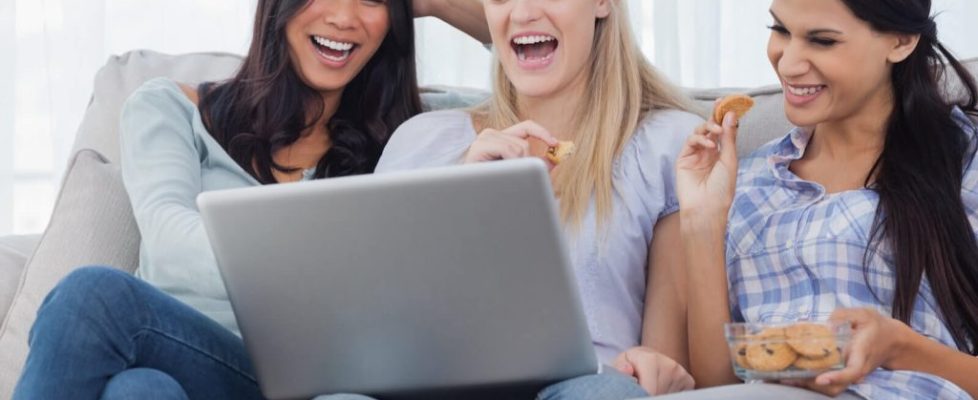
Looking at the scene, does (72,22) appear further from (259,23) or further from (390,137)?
(390,137)

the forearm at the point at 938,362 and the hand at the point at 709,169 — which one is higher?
the hand at the point at 709,169

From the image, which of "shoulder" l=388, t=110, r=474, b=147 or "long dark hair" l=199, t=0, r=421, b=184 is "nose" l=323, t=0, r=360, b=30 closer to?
"long dark hair" l=199, t=0, r=421, b=184

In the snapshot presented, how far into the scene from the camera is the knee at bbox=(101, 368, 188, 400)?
159 cm

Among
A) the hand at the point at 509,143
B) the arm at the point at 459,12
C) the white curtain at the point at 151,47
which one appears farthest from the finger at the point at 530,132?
the white curtain at the point at 151,47

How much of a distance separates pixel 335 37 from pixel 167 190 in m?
0.37

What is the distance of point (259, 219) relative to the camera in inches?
57.8

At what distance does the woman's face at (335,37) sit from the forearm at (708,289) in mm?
661

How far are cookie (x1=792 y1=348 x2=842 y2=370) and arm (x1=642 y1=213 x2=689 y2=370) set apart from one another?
→ 1.37ft

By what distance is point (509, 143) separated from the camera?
1708 millimetres

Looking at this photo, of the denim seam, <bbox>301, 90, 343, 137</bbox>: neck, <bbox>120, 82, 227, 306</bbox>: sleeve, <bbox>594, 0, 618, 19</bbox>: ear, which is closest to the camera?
the denim seam

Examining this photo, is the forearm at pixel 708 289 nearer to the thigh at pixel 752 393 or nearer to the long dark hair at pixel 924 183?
the long dark hair at pixel 924 183

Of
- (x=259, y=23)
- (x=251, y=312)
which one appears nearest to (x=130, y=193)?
(x=259, y=23)

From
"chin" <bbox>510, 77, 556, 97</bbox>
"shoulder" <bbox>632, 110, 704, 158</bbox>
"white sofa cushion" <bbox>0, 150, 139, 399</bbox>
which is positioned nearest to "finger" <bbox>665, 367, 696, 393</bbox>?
"shoulder" <bbox>632, 110, 704, 158</bbox>

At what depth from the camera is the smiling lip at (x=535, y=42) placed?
199 cm
